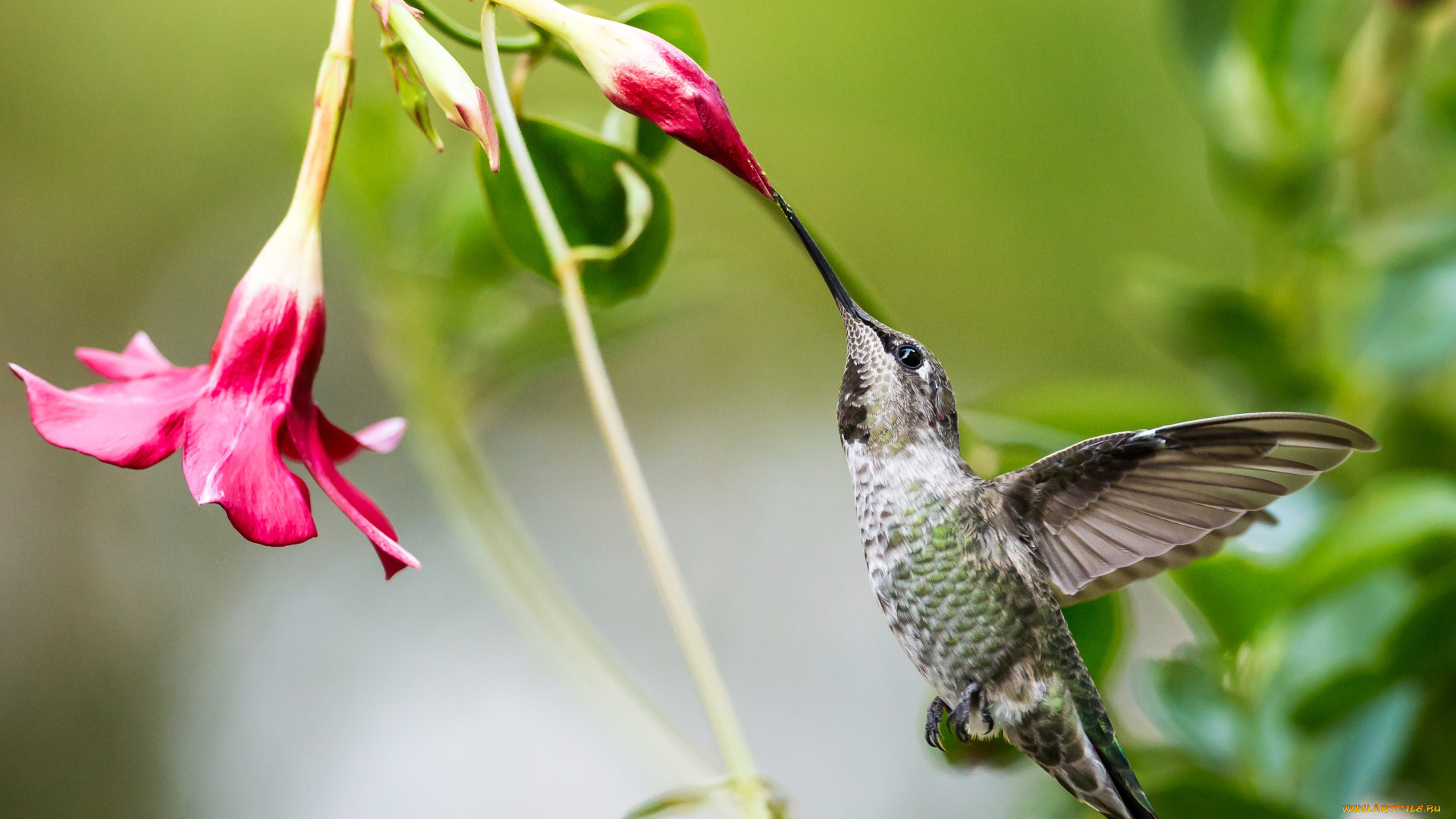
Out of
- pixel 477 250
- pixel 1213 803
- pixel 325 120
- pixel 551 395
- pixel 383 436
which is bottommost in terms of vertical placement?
pixel 1213 803

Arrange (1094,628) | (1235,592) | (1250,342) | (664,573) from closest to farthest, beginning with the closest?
(664,573) → (1094,628) → (1235,592) → (1250,342)

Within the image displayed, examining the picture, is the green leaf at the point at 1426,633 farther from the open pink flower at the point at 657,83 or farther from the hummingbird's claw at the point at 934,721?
the open pink flower at the point at 657,83

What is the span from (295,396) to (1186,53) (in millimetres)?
792

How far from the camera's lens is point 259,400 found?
0.41 m

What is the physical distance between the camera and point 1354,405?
883 millimetres

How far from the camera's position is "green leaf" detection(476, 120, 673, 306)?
0.46 metres

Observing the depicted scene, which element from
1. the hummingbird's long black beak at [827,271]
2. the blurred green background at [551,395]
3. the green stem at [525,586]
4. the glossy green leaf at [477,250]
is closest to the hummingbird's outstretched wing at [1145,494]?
the hummingbird's long black beak at [827,271]

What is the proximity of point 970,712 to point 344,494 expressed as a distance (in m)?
0.27

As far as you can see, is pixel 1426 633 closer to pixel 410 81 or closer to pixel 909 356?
pixel 909 356

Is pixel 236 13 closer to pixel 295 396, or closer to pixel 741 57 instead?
pixel 741 57

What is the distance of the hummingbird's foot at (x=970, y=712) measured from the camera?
17.4 inches

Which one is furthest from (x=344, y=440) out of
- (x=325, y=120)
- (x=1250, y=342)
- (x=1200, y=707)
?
(x=1250, y=342)

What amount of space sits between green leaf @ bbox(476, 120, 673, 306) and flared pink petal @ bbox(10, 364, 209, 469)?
0.15m

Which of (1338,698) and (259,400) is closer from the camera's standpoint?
(259,400)
